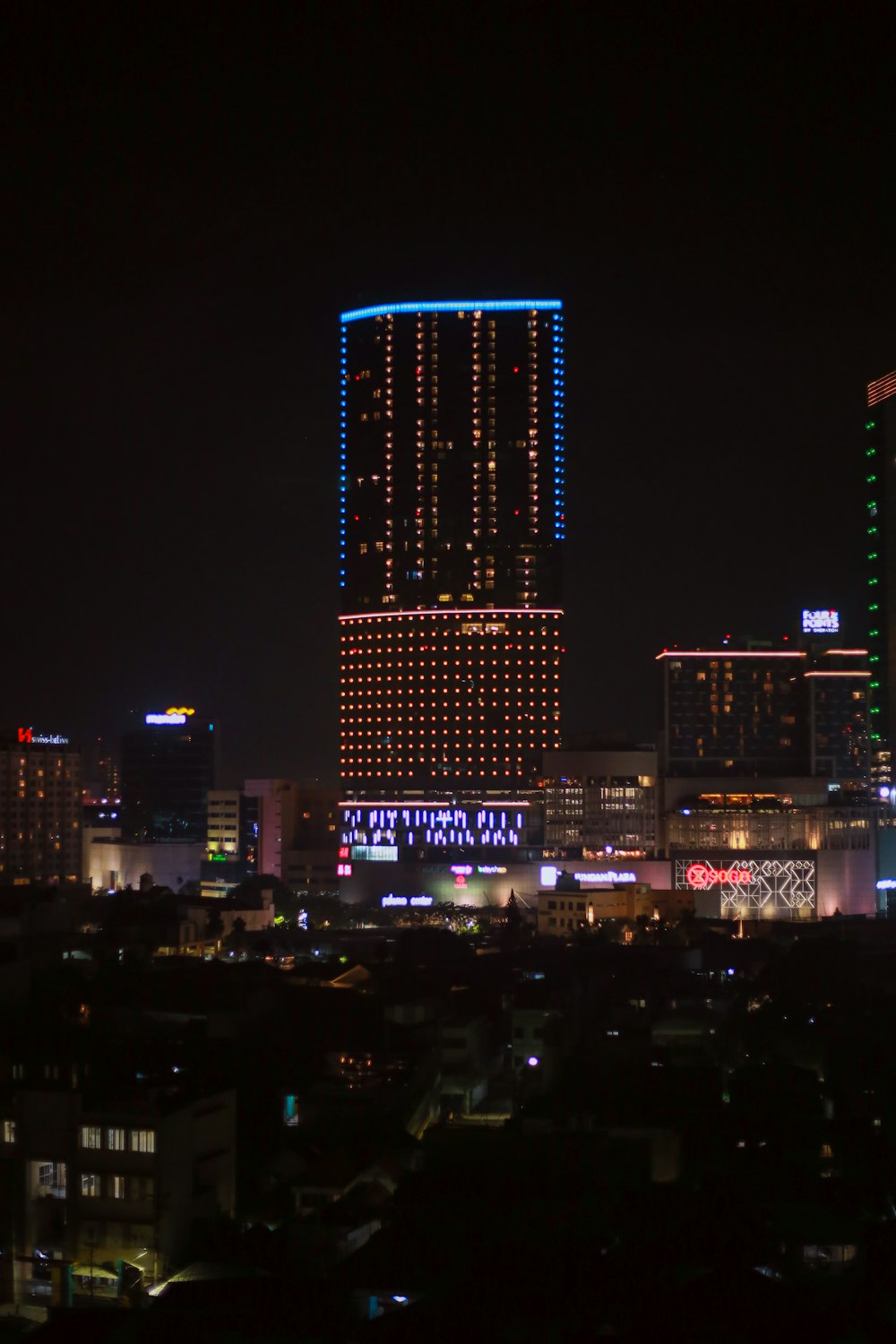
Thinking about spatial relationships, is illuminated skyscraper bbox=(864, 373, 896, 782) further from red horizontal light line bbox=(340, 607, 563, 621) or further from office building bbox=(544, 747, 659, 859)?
office building bbox=(544, 747, 659, 859)

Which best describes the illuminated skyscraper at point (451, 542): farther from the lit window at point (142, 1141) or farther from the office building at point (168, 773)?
the lit window at point (142, 1141)

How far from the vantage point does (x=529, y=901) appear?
4788 centimetres

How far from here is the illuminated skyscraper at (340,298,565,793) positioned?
57469 mm

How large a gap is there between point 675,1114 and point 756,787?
32314mm

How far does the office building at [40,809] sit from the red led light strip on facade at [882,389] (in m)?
28.7

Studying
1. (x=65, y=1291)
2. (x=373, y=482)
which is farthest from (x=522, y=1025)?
(x=373, y=482)

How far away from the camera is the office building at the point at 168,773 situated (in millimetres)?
68000

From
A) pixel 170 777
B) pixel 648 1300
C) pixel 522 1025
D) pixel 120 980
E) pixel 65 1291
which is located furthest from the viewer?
pixel 170 777

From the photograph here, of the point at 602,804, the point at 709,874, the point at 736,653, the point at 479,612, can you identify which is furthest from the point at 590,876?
the point at 479,612

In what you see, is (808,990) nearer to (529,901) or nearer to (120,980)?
(120,980)

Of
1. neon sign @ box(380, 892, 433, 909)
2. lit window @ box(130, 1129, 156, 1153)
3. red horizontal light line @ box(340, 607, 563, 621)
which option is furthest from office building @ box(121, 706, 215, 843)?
lit window @ box(130, 1129, 156, 1153)

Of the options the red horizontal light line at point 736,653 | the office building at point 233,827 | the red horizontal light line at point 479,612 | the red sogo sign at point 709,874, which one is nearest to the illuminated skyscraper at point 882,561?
the red horizontal light line at point 736,653

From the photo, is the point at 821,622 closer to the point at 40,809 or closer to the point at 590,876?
the point at 590,876

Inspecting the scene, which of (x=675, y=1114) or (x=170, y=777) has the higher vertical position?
(x=170, y=777)
